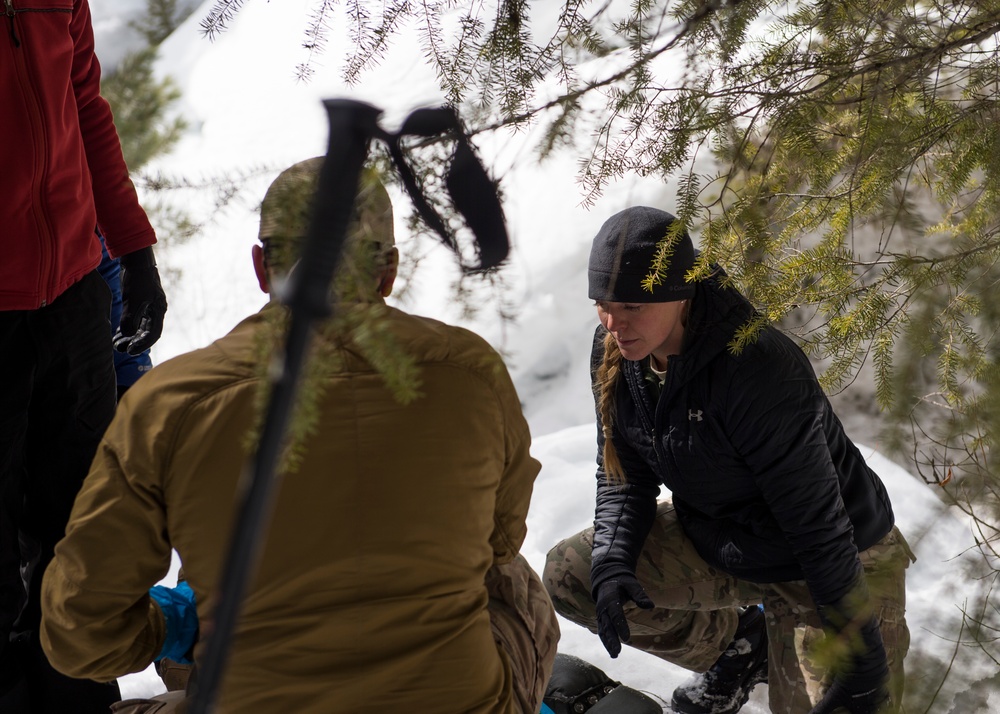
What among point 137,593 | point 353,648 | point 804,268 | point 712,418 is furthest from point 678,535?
point 137,593

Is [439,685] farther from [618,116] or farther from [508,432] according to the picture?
[618,116]

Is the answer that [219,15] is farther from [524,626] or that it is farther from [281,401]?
[524,626]

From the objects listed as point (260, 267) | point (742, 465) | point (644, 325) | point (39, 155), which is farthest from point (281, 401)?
point (742, 465)

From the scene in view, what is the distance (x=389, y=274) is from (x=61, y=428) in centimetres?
110

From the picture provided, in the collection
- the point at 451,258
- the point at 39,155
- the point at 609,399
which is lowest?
the point at 609,399

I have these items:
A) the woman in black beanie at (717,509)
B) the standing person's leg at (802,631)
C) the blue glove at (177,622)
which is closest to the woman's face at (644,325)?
the woman in black beanie at (717,509)

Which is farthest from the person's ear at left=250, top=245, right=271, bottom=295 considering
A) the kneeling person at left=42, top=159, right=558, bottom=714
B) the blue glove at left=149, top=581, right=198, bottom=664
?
the blue glove at left=149, top=581, right=198, bottom=664

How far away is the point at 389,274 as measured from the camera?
0.84 metres

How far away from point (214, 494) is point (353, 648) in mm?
268

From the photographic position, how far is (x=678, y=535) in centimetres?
200

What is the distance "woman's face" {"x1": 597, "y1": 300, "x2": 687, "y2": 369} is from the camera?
1694 mm

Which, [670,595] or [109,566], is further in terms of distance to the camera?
[670,595]

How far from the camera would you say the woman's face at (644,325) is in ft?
5.56

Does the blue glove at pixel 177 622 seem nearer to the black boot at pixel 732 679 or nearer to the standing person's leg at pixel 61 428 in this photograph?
the standing person's leg at pixel 61 428
